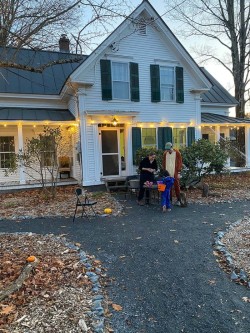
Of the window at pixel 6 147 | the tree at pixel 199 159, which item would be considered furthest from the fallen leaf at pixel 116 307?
the window at pixel 6 147

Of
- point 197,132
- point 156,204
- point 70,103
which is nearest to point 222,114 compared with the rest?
point 197,132

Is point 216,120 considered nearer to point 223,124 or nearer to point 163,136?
point 223,124

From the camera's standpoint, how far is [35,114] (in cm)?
1227

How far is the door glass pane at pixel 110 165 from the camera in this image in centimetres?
1229

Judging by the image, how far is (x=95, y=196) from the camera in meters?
10.2

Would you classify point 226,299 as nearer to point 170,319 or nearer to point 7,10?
point 170,319

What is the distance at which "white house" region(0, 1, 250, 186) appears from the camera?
453 inches

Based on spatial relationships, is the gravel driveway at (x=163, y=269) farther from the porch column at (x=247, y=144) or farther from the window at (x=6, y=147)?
the porch column at (x=247, y=144)

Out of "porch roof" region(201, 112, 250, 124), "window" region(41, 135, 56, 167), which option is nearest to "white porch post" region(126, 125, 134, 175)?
"window" region(41, 135, 56, 167)

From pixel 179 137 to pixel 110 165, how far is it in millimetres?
3681

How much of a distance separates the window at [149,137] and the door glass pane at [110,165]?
59.0 inches

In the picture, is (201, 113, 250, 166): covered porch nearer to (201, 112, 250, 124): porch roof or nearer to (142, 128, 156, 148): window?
(201, 112, 250, 124): porch roof

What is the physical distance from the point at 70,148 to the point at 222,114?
9507 millimetres

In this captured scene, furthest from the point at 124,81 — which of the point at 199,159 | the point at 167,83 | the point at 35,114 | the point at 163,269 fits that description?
the point at 163,269
